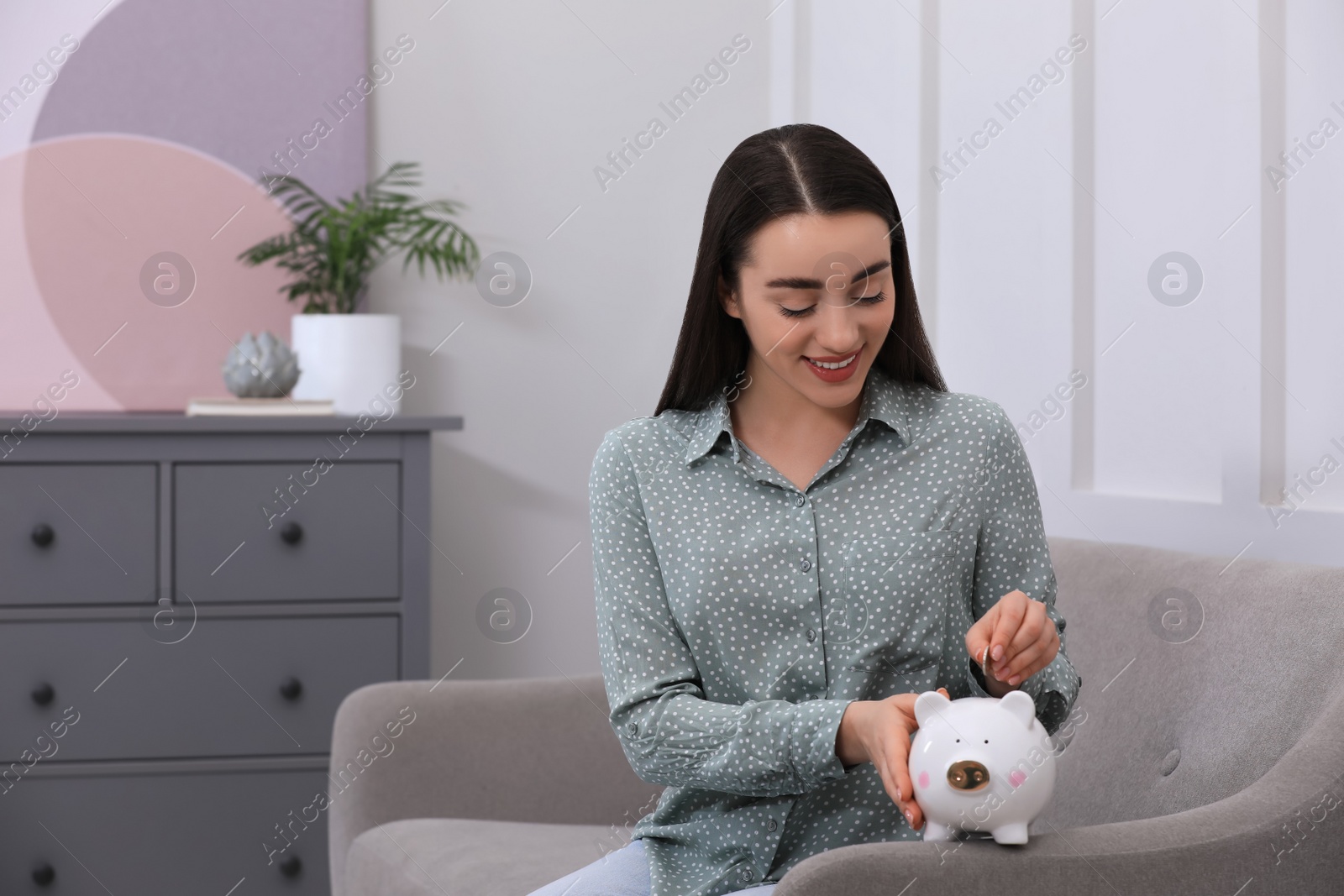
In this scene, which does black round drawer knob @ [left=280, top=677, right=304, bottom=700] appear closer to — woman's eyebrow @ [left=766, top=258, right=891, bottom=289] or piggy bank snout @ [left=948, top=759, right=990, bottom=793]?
woman's eyebrow @ [left=766, top=258, right=891, bottom=289]

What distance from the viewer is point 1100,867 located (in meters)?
1.06

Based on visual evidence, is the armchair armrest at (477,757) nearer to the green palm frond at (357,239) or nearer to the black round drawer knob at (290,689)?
the black round drawer knob at (290,689)

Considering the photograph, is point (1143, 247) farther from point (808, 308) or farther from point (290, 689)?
point (290, 689)

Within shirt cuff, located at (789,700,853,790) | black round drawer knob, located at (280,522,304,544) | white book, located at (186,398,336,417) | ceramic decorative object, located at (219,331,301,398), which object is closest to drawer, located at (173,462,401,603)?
black round drawer knob, located at (280,522,304,544)

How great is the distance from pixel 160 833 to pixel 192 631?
395 mm

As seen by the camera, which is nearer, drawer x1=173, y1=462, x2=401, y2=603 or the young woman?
the young woman

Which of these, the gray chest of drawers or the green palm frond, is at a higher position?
the green palm frond

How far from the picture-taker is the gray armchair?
107cm

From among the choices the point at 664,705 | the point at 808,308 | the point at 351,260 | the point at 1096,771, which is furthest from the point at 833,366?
the point at 351,260

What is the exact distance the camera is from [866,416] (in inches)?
52.5

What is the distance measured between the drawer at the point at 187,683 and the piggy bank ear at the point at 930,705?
1.67 metres

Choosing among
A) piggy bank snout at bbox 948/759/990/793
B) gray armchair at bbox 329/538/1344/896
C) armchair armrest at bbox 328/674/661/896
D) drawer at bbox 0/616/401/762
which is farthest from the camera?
drawer at bbox 0/616/401/762

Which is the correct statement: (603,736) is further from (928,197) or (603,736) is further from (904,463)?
(928,197)

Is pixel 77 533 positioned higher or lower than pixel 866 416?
lower
